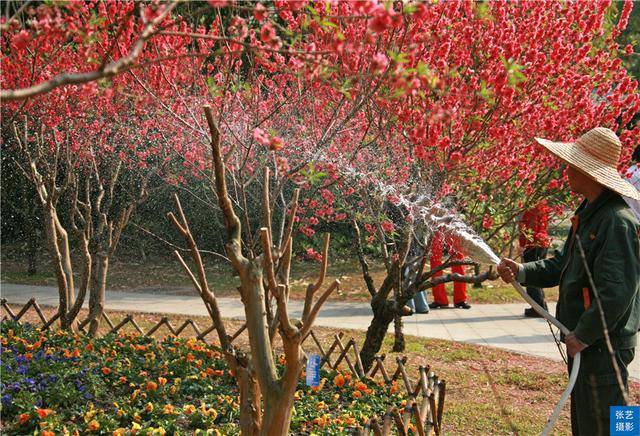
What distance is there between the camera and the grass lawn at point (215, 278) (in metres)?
10.6

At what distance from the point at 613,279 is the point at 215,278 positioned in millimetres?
9718

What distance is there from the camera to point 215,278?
1234 centimetres

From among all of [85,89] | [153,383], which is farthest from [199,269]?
[153,383]

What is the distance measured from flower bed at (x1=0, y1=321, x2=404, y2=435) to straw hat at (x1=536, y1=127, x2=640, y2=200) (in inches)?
65.9

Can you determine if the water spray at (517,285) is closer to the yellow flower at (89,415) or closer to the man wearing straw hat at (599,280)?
the man wearing straw hat at (599,280)

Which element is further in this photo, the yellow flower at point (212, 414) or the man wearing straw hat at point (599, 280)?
the yellow flower at point (212, 414)

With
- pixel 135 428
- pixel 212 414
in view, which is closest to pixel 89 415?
pixel 135 428

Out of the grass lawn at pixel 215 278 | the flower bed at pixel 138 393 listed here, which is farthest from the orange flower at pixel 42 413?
the grass lawn at pixel 215 278

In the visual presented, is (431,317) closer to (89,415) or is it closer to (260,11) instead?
(89,415)

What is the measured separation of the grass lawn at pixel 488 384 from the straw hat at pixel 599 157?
1495 millimetres

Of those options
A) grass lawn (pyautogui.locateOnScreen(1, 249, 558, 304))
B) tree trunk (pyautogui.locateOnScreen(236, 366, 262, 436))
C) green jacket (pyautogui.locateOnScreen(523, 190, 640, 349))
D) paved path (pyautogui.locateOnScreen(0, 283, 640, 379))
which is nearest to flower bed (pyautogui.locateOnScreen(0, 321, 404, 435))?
tree trunk (pyautogui.locateOnScreen(236, 366, 262, 436))

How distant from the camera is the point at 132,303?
991 cm

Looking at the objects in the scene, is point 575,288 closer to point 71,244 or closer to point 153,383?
point 153,383

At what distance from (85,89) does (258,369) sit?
1.26 meters
